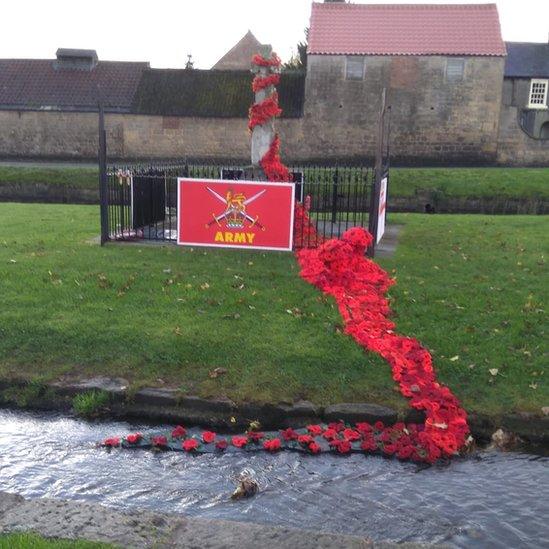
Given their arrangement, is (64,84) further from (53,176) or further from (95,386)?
(95,386)

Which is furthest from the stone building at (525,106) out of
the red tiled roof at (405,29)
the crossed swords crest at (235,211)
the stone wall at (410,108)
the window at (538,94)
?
the crossed swords crest at (235,211)

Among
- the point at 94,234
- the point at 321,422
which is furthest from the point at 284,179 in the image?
the point at 321,422

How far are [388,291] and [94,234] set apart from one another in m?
7.12

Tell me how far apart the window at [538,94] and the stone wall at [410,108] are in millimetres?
4786

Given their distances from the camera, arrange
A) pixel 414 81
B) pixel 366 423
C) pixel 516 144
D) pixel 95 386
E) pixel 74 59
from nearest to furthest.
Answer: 1. pixel 366 423
2. pixel 95 386
3. pixel 516 144
4. pixel 414 81
5. pixel 74 59

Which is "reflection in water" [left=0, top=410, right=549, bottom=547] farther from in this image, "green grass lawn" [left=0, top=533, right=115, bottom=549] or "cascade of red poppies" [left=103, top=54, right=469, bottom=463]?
"green grass lawn" [left=0, top=533, right=115, bottom=549]

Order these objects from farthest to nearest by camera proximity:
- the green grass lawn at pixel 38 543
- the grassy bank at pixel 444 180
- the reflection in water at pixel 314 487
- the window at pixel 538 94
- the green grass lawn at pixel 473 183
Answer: the window at pixel 538 94, the grassy bank at pixel 444 180, the green grass lawn at pixel 473 183, the reflection in water at pixel 314 487, the green grass lawn at pixel 38 543

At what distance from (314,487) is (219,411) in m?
1.75

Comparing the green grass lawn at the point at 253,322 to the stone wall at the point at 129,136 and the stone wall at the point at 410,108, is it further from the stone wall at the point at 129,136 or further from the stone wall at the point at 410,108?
the stone wall at the point at 410,108

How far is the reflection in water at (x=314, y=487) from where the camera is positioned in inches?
209

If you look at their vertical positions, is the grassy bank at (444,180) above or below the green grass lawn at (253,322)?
above

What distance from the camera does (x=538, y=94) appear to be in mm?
39375

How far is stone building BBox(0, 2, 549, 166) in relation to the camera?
35.6 m

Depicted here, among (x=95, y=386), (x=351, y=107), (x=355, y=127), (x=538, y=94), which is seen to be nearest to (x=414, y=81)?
(x=351, y=107)
